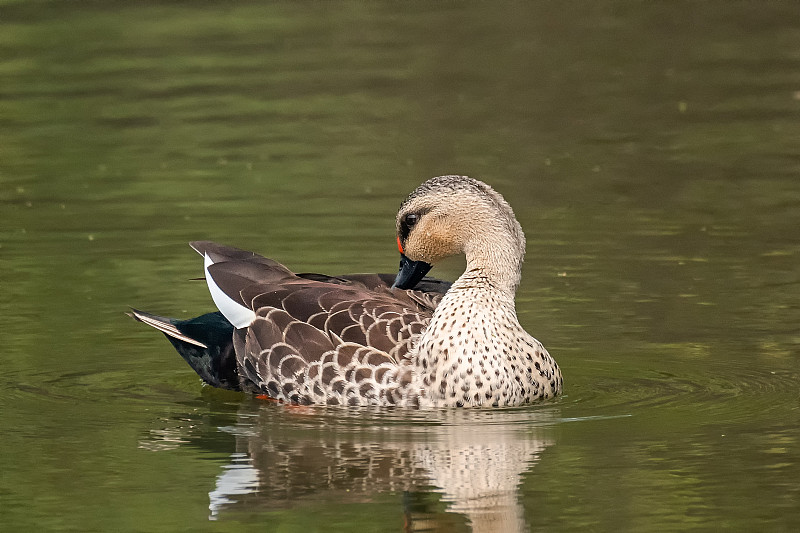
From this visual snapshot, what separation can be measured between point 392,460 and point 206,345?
244 centimetres

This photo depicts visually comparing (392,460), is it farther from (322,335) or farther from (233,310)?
(233,310)

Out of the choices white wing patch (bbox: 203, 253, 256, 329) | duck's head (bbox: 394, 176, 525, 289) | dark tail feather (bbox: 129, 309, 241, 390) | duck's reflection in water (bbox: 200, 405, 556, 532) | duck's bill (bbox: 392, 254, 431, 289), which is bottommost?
duck's reflection in water (bbox: 200, 405, 556, 532)

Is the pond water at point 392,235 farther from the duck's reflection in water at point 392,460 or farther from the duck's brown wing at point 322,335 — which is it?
the duck's brown wing at point 322,335

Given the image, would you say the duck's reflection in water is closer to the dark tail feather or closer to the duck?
the duck

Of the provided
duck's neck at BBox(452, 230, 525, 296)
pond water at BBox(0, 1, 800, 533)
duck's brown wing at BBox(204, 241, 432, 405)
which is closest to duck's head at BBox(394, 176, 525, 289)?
duck's neck at BBox(452, 230, 525, 296)

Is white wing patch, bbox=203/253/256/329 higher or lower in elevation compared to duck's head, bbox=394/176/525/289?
lower

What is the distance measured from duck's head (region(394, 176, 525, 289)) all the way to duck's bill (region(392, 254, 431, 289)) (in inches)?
7.4

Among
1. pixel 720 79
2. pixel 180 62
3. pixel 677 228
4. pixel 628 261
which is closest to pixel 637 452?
pixel 628 261

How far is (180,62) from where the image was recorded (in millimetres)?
25391

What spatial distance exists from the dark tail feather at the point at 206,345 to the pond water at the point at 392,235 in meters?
0.20

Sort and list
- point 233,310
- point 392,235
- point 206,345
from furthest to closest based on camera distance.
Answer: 1. point 392,235
2. point 206,345
3. point 233,310

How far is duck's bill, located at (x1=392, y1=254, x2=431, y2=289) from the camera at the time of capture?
1141 cm

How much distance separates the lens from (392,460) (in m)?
9.70

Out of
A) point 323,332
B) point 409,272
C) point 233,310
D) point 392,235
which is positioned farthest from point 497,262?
point 392,235
